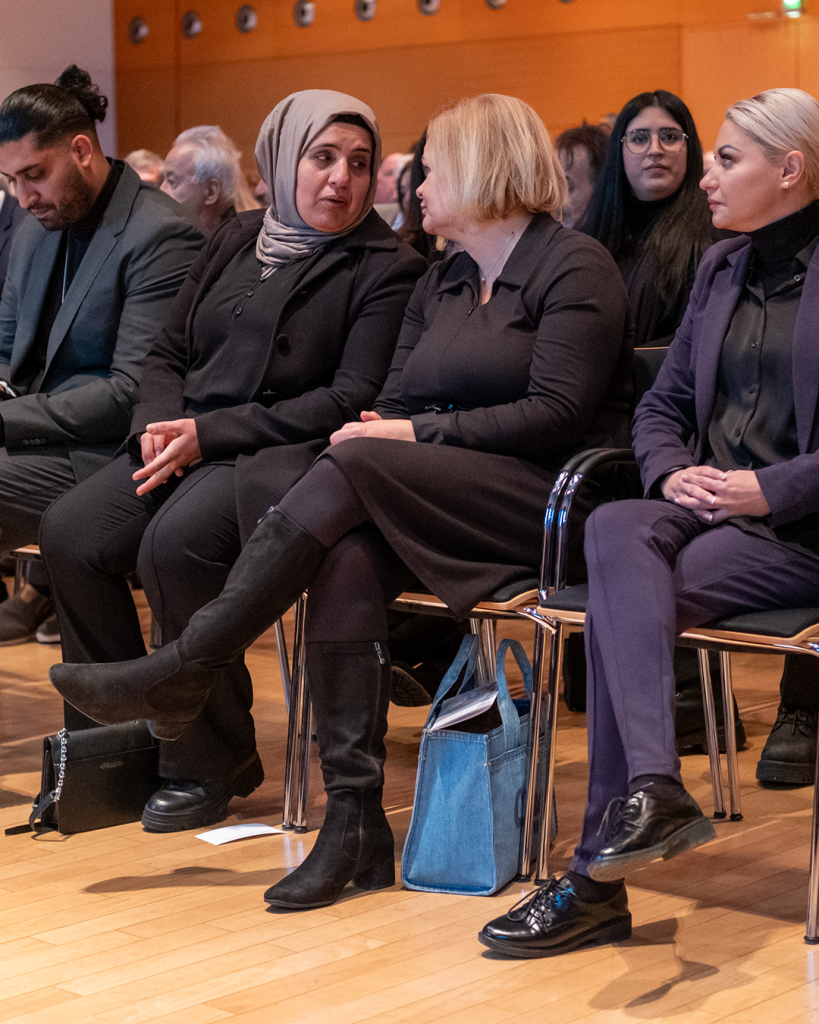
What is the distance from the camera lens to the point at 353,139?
2982mm

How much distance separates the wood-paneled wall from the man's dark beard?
2255 millimetres

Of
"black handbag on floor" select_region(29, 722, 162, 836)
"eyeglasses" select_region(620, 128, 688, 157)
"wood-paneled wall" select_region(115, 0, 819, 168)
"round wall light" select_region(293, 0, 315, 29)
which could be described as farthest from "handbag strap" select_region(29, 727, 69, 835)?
"round wall light" select_region(293, 0, 315, 29)

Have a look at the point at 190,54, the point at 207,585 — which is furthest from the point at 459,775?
the point at 190,54

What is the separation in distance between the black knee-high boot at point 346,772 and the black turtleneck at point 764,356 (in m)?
0.72

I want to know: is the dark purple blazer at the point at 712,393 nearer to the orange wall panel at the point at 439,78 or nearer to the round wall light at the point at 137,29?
the orange wall panel at the point at 439,78

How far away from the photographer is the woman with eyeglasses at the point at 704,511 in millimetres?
2033

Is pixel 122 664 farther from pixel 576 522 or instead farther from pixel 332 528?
pixel 576 522

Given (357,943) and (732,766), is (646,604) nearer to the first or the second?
(357,943)

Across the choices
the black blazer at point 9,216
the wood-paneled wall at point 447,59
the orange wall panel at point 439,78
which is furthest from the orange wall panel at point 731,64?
the black blazer at point 9,216

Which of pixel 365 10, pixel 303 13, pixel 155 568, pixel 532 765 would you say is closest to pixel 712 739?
pixel 532 765

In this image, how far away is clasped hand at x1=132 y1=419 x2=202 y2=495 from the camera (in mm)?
2811

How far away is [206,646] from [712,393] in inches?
39.0

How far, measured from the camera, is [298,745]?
2.77 meters

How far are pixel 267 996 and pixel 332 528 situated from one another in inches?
30.2
